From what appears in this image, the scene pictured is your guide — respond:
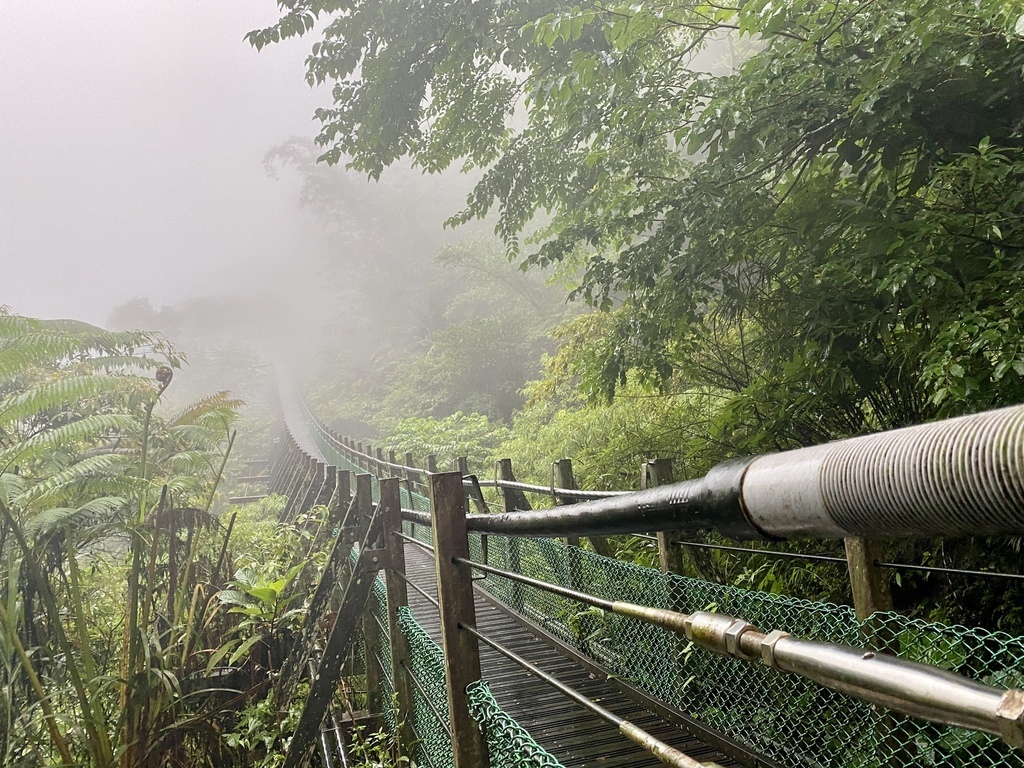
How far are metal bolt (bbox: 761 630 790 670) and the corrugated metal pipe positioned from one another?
0.34 ft

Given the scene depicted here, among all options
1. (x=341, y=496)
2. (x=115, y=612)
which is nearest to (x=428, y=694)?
(x=115, y=612)

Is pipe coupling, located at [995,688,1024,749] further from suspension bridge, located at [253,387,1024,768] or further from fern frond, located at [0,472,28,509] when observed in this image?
fern frond, located at [0,472,28,509]

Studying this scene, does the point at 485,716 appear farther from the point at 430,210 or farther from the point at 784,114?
the point at 430,210

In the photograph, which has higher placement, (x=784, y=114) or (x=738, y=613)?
(x=784, y=114)

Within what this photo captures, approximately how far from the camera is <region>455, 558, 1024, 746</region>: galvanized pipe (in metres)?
0.49

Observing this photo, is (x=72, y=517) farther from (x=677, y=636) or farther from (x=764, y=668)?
(x=764, y=668)

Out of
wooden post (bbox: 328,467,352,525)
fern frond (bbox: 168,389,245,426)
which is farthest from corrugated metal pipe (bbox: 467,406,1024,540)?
wooden post (bbox: 328,467,352,525)


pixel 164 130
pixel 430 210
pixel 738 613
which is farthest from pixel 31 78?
pixel 738 613

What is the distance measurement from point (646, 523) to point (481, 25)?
7693mm

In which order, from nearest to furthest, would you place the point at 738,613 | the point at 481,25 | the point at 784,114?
the point at 738,613 < the point at 784,114 < the point at 481,25

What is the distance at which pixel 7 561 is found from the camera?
504 cm

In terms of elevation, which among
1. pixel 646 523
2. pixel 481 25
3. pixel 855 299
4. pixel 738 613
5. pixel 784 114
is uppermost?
pixel 481 25

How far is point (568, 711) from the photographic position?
3.70m

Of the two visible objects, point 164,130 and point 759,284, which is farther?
point 164,130
